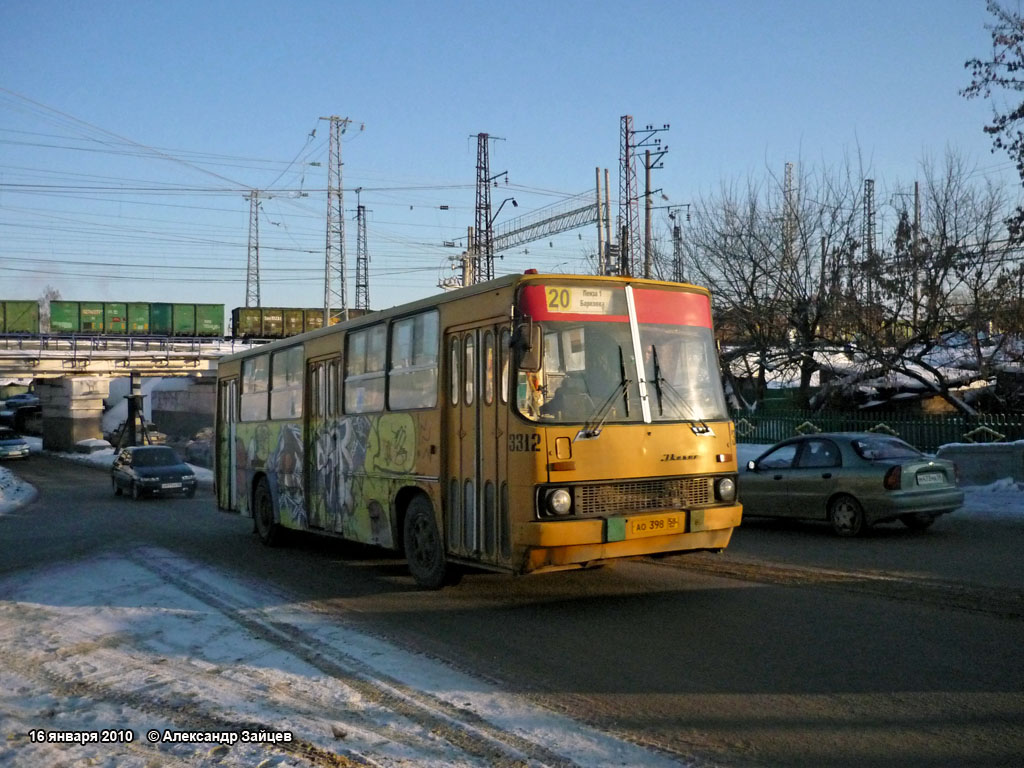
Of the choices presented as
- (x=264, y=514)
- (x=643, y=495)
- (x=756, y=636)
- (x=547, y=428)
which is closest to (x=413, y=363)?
(x=547, y=428)

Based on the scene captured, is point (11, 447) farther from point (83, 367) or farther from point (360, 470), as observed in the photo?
point (360, 470)

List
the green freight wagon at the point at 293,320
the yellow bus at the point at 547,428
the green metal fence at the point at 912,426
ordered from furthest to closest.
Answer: the green freight wagon at the point at 293,320
the green metal fence at the point at 912,426
the yellow bus at the point at 547,428

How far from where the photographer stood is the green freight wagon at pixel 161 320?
72.5 m

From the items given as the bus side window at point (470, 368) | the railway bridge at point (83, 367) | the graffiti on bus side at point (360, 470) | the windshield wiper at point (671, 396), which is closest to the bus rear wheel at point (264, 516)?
the graffiti on bus side at point (360, 470)

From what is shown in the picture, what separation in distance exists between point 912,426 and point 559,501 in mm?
18504

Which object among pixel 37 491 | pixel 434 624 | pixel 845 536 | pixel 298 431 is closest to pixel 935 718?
pixel 434 624

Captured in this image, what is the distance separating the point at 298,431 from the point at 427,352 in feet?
13.5

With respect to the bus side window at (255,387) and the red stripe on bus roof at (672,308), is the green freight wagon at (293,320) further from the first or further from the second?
the red stripe on bus roof at (672,308)

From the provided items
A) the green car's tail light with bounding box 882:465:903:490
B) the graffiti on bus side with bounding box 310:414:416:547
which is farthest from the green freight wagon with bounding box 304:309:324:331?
the green car's tail light with bounding box 882:465:903:490

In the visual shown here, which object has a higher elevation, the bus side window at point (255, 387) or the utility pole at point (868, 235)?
the utility pole at point (868, 235)

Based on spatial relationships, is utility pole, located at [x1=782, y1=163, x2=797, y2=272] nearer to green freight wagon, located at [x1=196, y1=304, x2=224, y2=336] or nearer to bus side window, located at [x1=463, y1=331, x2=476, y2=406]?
bus side window, located at [x1=463, y1=331, x2=476, y2=406]

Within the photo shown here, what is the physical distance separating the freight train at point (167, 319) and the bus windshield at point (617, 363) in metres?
62.1

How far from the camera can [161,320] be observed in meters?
72.6

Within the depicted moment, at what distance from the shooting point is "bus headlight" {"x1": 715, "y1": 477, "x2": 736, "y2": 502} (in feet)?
30.1
